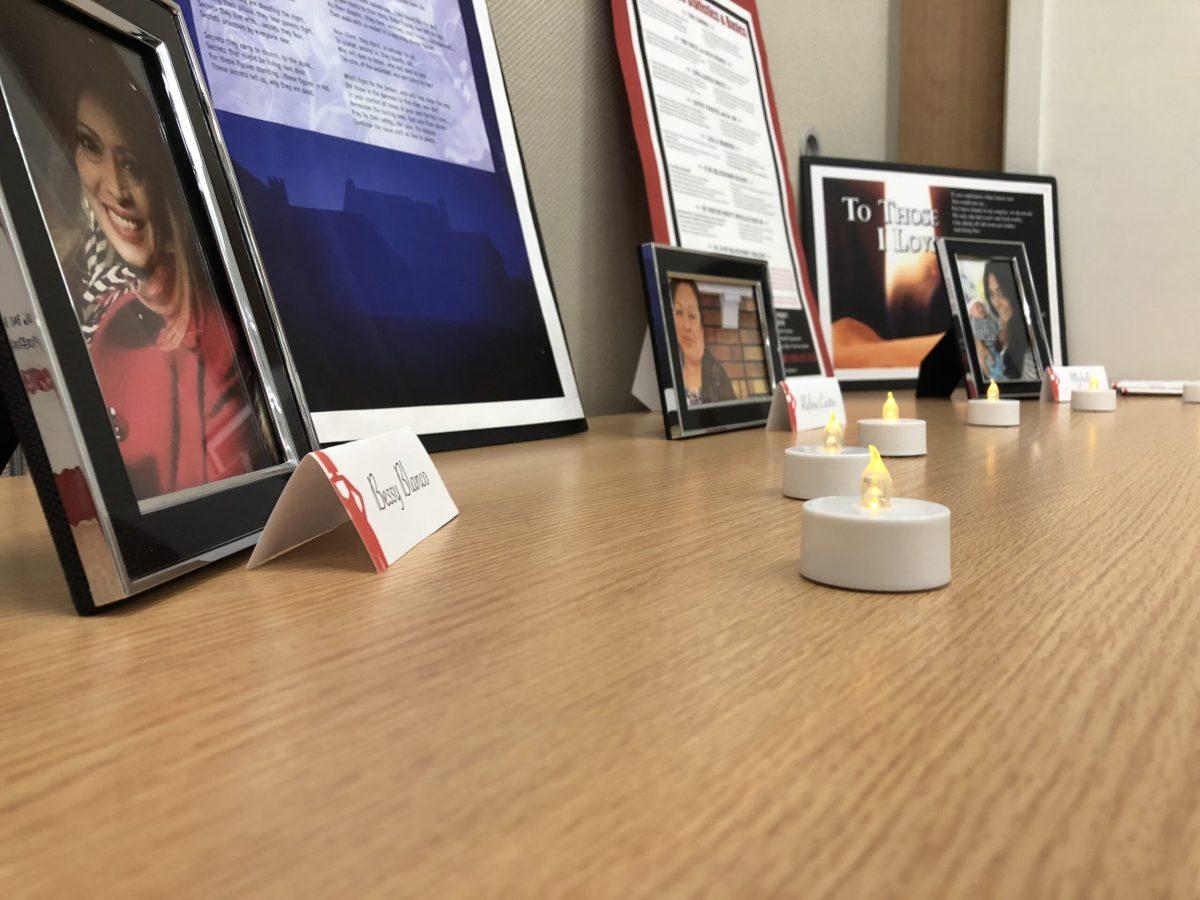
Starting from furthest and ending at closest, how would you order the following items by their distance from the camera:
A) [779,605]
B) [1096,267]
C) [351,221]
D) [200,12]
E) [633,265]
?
[1096,267], [633,265], [351,221], [200,12], [779,605]

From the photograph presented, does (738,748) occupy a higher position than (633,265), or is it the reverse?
(633,265)

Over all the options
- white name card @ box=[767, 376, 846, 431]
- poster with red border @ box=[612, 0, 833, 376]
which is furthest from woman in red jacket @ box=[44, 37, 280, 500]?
poster with red border @ box=[612, 0, 833, 376]

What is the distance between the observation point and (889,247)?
2365mm

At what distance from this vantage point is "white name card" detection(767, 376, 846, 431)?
129 cm

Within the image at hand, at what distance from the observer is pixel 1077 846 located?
214mm

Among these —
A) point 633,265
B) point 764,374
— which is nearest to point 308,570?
point 764,374

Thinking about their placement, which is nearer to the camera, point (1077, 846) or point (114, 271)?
point (1077, 846)

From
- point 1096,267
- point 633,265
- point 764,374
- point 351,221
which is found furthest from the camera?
point 1096,267

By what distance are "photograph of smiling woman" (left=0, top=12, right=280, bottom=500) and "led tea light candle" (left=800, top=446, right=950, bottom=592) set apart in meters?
0.31

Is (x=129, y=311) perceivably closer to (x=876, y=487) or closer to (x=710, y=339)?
(x=876, y=487)

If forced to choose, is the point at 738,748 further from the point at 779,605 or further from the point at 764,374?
the point at 764,374

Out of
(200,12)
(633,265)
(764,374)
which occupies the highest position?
(200,12)

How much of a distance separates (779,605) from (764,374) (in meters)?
1.05

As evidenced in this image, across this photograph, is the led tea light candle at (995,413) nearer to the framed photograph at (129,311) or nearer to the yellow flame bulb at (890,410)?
the yellow flame bulb at (890,410)
